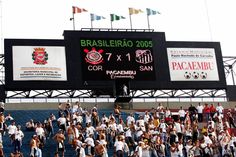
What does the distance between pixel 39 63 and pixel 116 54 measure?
17.7ft

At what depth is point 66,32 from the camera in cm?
4522

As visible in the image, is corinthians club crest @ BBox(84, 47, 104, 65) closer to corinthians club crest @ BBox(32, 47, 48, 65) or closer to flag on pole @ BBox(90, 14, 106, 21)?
corinthians club crest @ BBox(32, 47, 48, 65)

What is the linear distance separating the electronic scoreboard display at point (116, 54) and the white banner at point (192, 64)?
1.45m

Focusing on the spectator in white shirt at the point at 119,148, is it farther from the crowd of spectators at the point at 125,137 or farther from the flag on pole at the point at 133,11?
the flag on pole at the point at 133,11

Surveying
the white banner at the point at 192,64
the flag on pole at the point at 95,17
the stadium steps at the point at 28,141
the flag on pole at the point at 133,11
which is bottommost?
the stadium steps at the point at 28,141

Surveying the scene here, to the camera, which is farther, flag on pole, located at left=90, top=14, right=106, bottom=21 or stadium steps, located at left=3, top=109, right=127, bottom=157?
flag on pole, located at left=90, top=14, right=106, bottom=21

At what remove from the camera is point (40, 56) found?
1724 inches

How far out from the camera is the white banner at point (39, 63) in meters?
43.1

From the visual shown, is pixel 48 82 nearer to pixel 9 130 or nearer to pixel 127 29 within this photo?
pixel 127 29

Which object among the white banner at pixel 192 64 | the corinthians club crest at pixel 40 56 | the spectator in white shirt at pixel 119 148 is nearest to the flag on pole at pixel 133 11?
the white banner at pixel 192 64

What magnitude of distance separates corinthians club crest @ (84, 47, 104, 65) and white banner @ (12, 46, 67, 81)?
1586 mm

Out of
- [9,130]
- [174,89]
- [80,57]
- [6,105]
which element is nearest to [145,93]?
[174,89]

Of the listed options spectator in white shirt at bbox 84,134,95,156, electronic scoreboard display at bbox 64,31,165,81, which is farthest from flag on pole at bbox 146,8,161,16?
spectator in white shirt at bbox 84,134,95,156

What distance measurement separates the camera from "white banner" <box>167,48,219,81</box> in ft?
153
